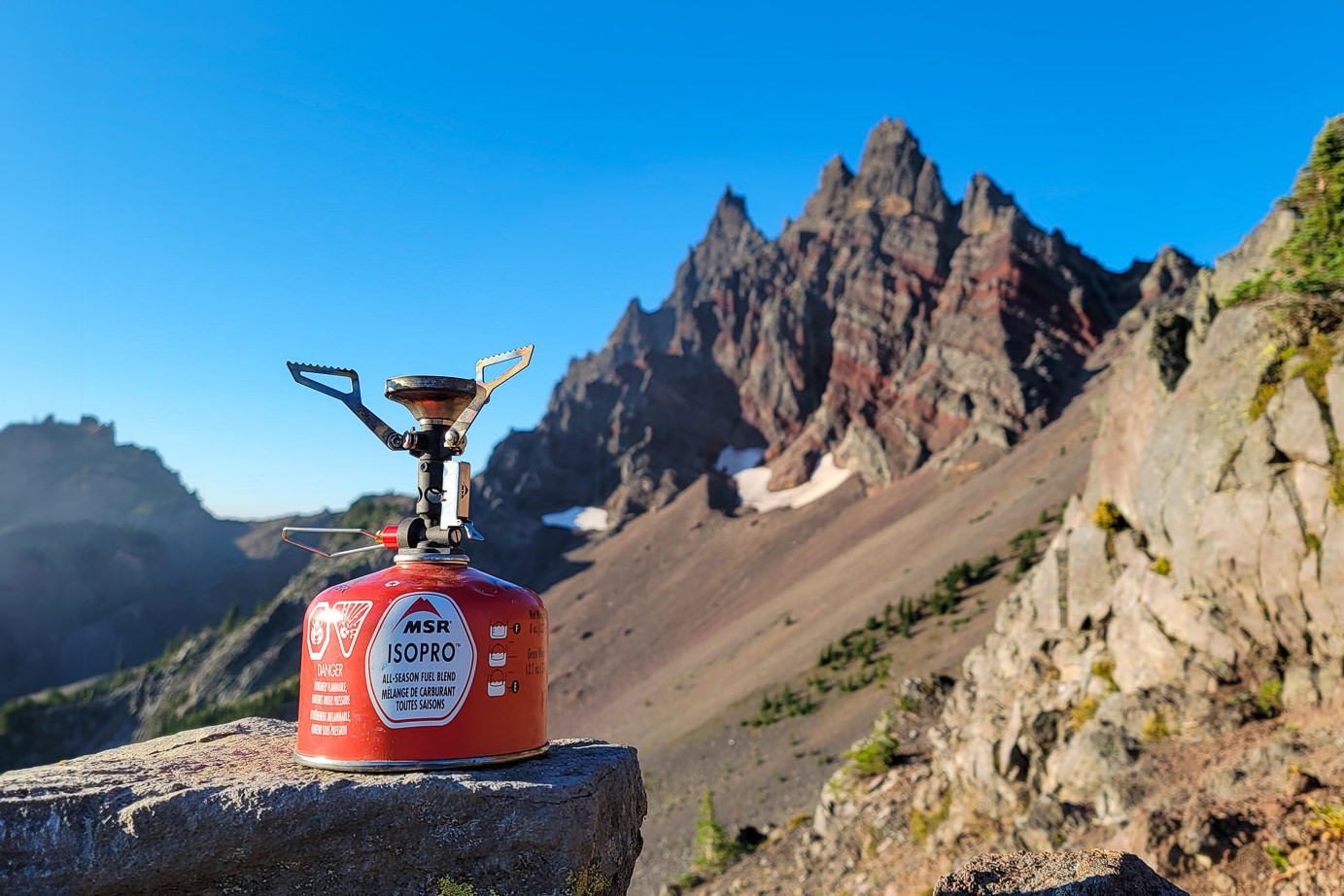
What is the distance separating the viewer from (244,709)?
3061 inches

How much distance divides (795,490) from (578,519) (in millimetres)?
31167

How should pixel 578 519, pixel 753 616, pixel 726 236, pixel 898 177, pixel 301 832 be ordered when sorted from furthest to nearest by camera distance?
1. pixel 726 236
2. pixel 898 177
3. pixel 578 519
4. pixel 753 616
5. pixel 301 832

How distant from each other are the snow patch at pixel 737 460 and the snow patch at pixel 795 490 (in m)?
5.57

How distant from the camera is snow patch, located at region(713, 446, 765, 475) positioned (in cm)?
11275

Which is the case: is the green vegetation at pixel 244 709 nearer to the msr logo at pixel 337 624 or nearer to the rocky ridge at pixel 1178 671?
the rocky ridge at pixel 1178 671

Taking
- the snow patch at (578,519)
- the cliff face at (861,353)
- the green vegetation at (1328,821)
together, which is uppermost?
the cliff face at (861,353)

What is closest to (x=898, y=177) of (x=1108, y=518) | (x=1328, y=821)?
(x=1108, y=518)

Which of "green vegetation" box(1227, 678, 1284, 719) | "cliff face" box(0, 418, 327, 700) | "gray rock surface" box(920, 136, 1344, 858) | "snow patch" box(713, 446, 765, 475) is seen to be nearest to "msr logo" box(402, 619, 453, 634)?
"gray rock surface" box(920, 136, 1344, 858)

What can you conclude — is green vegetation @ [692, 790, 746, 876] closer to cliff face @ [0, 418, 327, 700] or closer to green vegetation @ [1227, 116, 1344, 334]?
green vegetation @ [1227, 116, 1344, 334]

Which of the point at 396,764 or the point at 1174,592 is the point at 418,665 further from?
the point at 1174,592

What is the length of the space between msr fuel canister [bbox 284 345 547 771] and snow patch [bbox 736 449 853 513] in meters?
88.2

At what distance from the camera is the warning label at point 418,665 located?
12.6 feet

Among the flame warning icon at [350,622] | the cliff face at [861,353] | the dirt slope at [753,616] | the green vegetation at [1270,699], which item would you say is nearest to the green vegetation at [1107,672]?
the green vegetation at [1270,699]

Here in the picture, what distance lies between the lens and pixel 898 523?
238ft
